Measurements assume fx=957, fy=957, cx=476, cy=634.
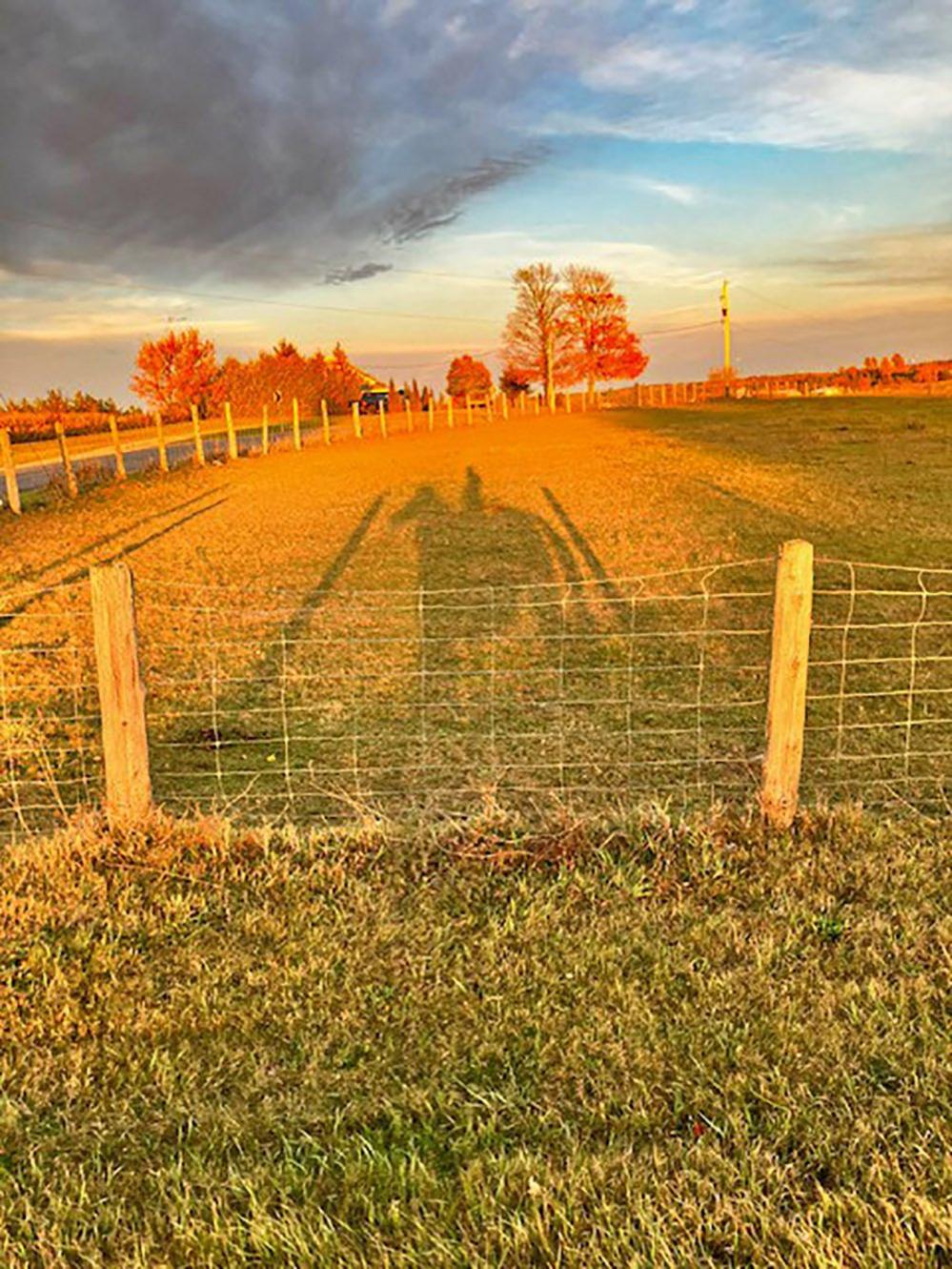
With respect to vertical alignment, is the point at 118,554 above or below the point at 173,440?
below

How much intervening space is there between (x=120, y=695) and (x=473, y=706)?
11.7 feet

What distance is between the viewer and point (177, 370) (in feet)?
234

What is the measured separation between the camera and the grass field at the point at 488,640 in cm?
615

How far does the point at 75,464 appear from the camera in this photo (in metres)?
24.8

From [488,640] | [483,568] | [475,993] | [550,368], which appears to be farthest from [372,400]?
[475,993]

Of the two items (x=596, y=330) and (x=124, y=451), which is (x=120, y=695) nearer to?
(x=124, y=451)

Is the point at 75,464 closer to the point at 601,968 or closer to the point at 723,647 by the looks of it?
the point at 723,647

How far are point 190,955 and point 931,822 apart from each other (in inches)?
144

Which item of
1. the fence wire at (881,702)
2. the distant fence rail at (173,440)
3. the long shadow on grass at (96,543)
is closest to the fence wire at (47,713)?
the long shadow on grass at (96,543)

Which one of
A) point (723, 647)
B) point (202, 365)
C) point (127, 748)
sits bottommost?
point (723, 647)

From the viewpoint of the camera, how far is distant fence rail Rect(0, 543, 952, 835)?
4.81 m

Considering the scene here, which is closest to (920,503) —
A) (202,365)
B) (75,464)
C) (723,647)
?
(723,647)

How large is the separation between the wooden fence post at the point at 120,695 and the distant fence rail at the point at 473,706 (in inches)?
0.4

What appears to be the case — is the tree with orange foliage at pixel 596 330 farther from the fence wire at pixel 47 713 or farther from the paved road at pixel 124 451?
the fence wire at pixel 47 713
